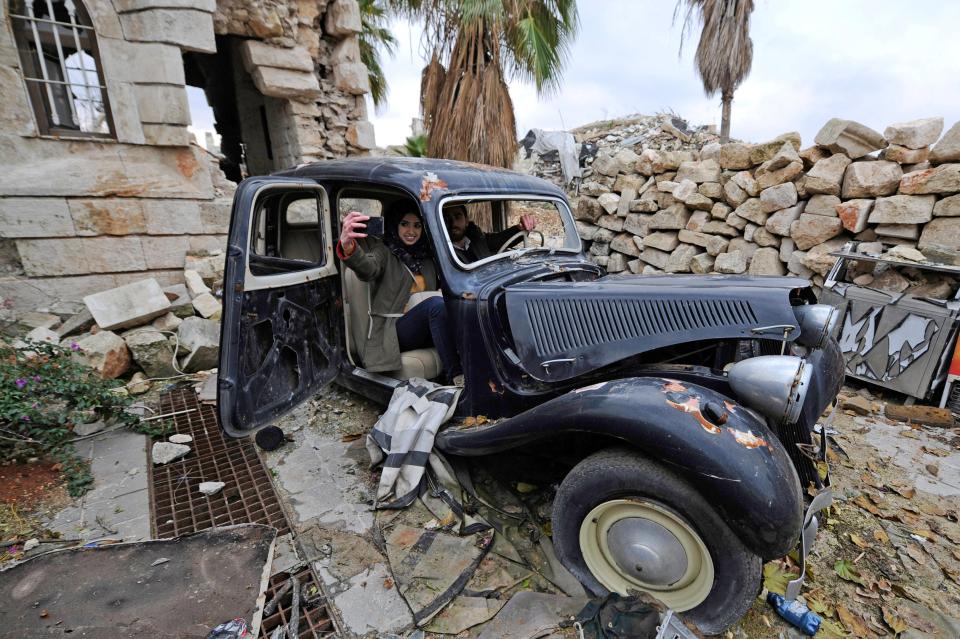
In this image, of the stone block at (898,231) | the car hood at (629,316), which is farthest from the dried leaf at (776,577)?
the stone block at (898,231)

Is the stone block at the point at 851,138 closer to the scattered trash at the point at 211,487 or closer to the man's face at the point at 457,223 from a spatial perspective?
the man's face at the point at 457,223

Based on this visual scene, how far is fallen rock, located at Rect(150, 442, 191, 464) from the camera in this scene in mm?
2916

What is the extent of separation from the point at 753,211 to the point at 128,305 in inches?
282

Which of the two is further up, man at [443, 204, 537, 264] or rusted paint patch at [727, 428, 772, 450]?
man at [443, 204, 537, 264]

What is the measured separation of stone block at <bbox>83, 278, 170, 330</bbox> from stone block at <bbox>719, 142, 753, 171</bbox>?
6.96 metres

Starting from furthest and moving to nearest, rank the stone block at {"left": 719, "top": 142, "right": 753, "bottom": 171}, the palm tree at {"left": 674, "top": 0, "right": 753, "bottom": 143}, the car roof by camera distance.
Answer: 1. the palm tree at {"left": 674, "top": 0, "right": 753, "bottom": 143}
2. the stone block at {"left": 719, "top": 142, "right": 753, "bottom": 171}
3. the car roof

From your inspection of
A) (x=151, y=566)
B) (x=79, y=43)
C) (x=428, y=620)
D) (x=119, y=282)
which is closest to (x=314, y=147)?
(x=79, y=43)

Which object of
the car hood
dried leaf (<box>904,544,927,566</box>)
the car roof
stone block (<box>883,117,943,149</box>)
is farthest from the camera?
stone block (<box>883,117,943,149</box>)

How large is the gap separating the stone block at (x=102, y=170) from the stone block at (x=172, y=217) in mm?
89

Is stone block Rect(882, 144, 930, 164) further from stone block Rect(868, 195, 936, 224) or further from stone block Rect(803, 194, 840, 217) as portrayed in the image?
stone block Rect(803, 194, 840, 217)

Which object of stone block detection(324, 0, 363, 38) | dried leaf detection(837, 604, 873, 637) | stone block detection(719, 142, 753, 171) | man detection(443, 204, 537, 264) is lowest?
dried leaf detection(837, 604, 873, 637)

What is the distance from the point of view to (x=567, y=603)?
1.87m

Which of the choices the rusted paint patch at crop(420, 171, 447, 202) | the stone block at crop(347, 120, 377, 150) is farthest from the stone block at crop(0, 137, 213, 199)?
the rusted paint patch at crop(420, 171, 447, 202)

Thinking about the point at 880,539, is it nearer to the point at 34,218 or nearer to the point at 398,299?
the point at 398,299
